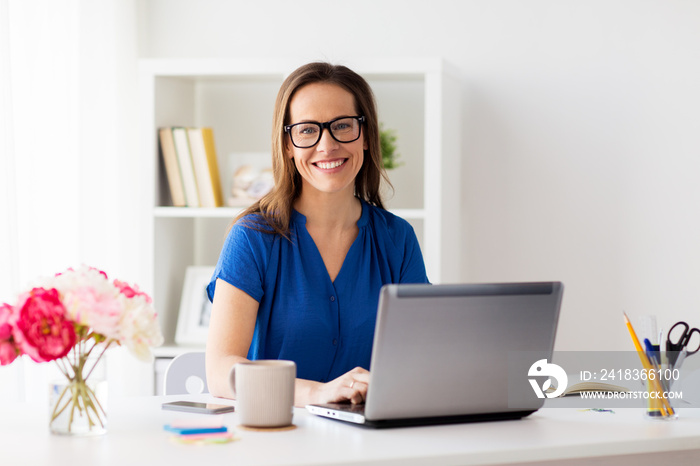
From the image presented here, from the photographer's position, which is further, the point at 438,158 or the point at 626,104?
the point at 626,104

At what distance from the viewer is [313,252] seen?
6.33 feet

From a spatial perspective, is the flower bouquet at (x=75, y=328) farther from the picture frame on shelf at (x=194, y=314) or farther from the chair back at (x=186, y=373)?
the picture frame on shelf at (x=194, y=314)

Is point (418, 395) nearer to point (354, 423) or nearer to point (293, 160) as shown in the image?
point (354, 423)

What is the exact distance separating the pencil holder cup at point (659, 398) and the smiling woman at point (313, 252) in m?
0.58

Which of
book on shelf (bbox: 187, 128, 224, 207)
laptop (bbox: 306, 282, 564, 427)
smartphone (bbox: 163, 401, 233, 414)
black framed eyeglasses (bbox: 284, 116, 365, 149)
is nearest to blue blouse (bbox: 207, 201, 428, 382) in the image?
black framed eyeglasses (bbox: 284, 116, 365, 149)

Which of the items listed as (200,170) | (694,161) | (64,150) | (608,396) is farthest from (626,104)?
(64,150)

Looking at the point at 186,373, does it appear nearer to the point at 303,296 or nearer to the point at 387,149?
the point at 303,296

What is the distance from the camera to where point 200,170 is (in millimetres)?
3059

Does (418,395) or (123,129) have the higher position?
(123,129)

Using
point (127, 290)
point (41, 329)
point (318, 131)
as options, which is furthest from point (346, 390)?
point (318, 131)

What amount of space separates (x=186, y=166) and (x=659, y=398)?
2.02 m

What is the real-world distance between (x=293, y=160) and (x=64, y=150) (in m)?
1.10

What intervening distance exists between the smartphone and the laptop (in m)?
0.17

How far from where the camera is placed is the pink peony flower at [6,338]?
4.10 ft
